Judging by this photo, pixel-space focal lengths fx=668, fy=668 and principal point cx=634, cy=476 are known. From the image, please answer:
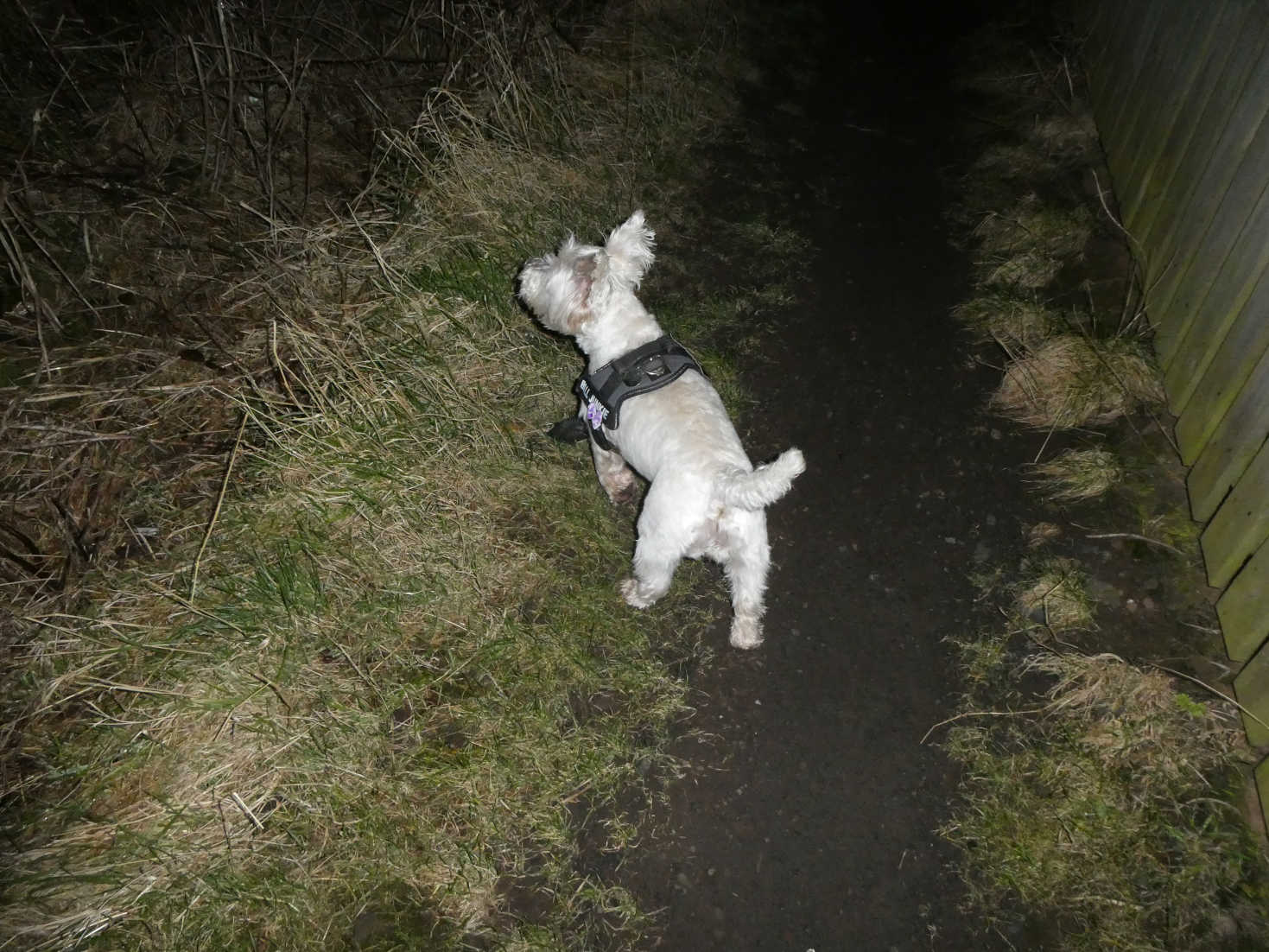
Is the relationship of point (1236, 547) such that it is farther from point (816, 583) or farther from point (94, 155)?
point (94, 155)

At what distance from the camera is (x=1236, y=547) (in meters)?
3.34

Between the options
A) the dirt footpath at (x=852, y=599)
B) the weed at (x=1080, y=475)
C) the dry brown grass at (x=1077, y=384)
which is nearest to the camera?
the dirt footpath at (x=852, y=599)

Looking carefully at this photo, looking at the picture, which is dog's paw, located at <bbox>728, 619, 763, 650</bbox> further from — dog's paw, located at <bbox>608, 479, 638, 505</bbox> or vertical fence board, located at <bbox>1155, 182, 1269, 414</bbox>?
vertical fence board, located at <bbox>1155, 182, 1269, 414</bbox>

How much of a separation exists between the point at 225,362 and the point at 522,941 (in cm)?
361

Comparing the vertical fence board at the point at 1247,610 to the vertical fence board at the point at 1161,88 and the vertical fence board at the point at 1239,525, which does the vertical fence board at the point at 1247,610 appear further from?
the vertical fence board at the point at 1161,88

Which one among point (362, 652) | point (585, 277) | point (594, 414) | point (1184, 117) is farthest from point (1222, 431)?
point (362, 652)

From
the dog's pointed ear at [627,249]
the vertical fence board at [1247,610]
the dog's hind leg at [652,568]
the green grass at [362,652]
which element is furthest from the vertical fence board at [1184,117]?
the dog's hind leg at [652,568]

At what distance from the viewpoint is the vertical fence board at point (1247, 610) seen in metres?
3.08

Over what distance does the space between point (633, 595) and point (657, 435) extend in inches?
38.4

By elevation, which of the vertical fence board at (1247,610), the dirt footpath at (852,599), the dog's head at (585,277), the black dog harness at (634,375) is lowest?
the dirt footpath at (852,599)

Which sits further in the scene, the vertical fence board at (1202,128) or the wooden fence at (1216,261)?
the vertical fence board at (1202,128)

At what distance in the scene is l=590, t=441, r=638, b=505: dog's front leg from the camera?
12.7ft

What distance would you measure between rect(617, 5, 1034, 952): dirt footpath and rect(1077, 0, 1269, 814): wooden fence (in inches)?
36.2

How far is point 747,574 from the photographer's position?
3.14m
